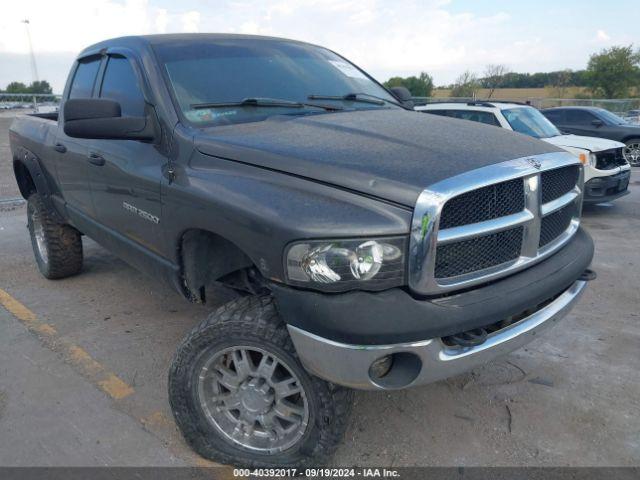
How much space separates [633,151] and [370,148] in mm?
12289

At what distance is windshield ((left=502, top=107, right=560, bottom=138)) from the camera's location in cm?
801

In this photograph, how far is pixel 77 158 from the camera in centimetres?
389

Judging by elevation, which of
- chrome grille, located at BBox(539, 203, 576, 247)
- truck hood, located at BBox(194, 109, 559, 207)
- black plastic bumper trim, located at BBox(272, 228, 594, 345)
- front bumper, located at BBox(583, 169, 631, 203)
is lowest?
Result: front bumper, located at BBox(583, 169, 631, 203)

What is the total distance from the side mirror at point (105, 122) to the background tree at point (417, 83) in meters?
34.6

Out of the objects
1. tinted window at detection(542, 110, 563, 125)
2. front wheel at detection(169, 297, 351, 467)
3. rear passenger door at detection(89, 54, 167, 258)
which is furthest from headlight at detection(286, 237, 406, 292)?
tinted window at detection(542, 110, 563, 125)

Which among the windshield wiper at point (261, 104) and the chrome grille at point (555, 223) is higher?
the windshield wiper at point (261, 104)

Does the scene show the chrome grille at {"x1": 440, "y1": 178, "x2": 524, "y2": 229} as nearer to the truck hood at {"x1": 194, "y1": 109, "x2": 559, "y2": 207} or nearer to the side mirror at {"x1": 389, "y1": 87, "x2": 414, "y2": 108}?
the truck hood at {"x1": 194, "y1": 109, "x2": 559, "y2": 207}

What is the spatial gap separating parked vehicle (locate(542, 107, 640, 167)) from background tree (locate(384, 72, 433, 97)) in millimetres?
24223

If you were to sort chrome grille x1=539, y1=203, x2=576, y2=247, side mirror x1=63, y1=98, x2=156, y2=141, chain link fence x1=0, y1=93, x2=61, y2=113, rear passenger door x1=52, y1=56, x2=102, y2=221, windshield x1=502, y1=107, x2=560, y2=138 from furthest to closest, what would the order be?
chain link fence x1=0, y1=93, x2=61, y2=113 → windshield x1=502, y1=107, x2=560, y2=138 → rear passenger door x1=52, y1=56, x2=102, y2=221 → side mirror x1=63, y1=98, x2=156, y2=141 → chrome grille x1=539, y1=203, x2=576, y2=247

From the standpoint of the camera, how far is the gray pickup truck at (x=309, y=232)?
6.77 ft

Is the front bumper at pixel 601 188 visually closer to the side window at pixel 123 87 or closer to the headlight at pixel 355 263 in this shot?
the side window at pixel 123 87

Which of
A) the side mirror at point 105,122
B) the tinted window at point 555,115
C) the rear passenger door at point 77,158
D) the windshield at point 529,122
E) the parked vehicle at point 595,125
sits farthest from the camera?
the tinted window at point 555,115

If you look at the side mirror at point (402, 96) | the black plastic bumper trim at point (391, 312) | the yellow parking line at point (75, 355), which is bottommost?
the yellow parking line at point (75, 355)

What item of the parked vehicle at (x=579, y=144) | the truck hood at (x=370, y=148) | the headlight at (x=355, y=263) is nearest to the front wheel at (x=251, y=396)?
the headlight at (x=355, y=263)
